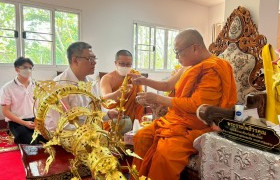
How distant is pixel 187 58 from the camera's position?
1.45m

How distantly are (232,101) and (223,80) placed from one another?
149 mm

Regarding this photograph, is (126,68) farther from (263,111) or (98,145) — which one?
(98,145)

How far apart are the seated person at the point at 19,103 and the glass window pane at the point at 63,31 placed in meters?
1.67

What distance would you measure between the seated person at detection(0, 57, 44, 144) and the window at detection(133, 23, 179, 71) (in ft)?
9.61

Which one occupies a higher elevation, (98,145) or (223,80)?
(223,80)

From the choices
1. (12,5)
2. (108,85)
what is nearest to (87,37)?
(12,5)

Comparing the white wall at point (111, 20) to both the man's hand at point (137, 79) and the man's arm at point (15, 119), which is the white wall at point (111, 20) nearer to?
the man's arm at point (15, 119)

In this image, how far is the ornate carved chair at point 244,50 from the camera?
1.66m

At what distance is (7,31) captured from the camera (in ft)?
12.3

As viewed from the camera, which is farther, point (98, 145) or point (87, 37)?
point (87, 37)

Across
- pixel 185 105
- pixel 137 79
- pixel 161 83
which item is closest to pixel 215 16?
pixel 161 83

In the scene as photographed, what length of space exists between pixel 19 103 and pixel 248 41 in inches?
95.8

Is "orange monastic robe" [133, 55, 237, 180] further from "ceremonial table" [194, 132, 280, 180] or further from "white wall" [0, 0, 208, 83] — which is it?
"white wall" [0, 0, 208, 83]

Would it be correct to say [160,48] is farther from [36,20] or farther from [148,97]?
[148,97]
